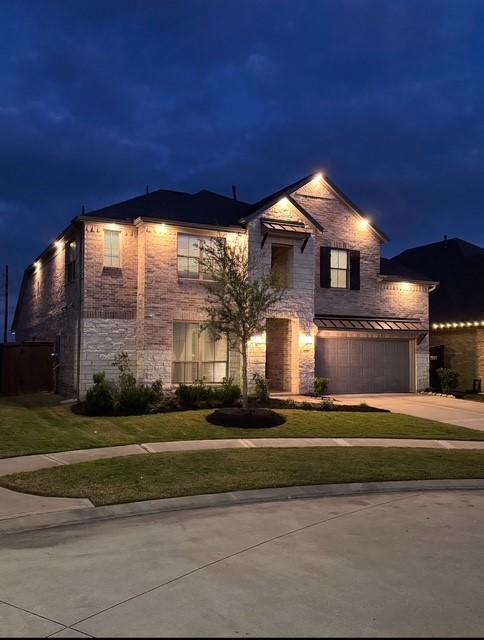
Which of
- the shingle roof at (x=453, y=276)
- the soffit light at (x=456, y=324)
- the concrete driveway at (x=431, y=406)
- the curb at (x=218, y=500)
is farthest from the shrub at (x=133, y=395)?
the shingle roof at (x=453, y=276)

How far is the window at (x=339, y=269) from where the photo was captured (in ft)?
79.1

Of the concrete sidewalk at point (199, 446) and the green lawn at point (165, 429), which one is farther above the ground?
the green lawn at point (165, 429)

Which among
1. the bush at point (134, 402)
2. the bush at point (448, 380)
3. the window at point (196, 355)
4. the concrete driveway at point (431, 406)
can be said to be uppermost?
the window at point (196, 355)

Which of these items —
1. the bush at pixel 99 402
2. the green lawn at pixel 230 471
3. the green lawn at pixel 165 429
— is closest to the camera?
Result: the green lawn at pixel 230 471

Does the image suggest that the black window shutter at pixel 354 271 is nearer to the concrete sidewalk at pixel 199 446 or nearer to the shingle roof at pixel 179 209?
the shingle roof at pixel 179 209

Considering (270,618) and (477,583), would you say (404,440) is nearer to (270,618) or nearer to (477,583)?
(477,583)

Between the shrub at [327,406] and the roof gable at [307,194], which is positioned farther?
the roof gable at [307,194]

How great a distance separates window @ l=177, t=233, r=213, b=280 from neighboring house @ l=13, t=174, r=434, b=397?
37 millimetres

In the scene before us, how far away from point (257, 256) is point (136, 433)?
9350mm

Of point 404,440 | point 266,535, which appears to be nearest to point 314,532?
point 266,535

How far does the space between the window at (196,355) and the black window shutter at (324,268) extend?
5.40 meters

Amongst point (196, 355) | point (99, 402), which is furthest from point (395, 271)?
point (99, 402)

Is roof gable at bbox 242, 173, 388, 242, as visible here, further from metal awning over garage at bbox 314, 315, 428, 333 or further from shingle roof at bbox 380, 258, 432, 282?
metal awning over garage at bbox 314, 315, 428, 333

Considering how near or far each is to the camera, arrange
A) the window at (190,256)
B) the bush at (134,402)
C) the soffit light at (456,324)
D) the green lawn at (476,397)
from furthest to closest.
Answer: the soffit light at (456,324) → the green lawn at (476,397) → the window at (190,256) → the bush at (134,402)
